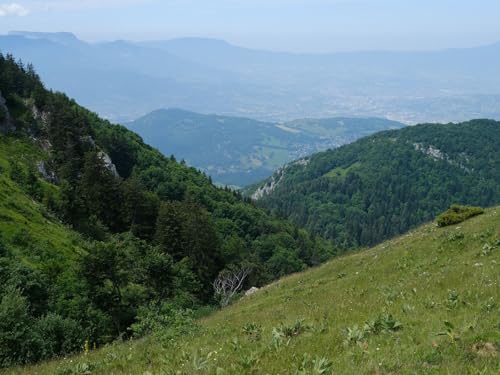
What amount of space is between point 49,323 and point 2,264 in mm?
10148

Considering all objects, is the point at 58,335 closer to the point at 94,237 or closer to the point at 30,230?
the point at 30,230

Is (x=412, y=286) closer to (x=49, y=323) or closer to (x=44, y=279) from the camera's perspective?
(x=49, y=323)

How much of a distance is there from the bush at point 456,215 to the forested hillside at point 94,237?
74.8 feet

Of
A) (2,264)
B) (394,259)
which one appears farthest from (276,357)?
(2,264)

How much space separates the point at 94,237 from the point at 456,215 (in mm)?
46717

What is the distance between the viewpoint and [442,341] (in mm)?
8727

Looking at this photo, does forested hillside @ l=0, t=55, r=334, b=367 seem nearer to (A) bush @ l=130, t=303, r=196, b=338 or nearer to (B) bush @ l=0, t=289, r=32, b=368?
(B) bush @ l=0, t=289, r=32, b=368

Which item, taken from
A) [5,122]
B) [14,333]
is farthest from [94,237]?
[14,333]

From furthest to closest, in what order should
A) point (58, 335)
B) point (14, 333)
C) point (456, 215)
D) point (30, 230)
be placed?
point (30, 230)
point (456, 215)
point (58, 335)
point (14, 333)

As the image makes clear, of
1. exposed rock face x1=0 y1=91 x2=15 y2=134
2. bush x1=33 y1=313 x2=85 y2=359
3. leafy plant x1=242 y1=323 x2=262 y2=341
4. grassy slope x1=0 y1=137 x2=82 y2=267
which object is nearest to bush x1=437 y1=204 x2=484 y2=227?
leafy plant x1=242 y1=323 x2=262 y2=341

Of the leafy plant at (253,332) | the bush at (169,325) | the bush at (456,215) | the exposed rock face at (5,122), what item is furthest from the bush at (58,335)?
the exposed rock face at (5,122)

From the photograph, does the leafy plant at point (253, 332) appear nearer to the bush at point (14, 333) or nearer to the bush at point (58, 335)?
the bush at point (14, 333)

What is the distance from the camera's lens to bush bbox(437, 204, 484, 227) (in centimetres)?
3494

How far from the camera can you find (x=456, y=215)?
35219 mm
